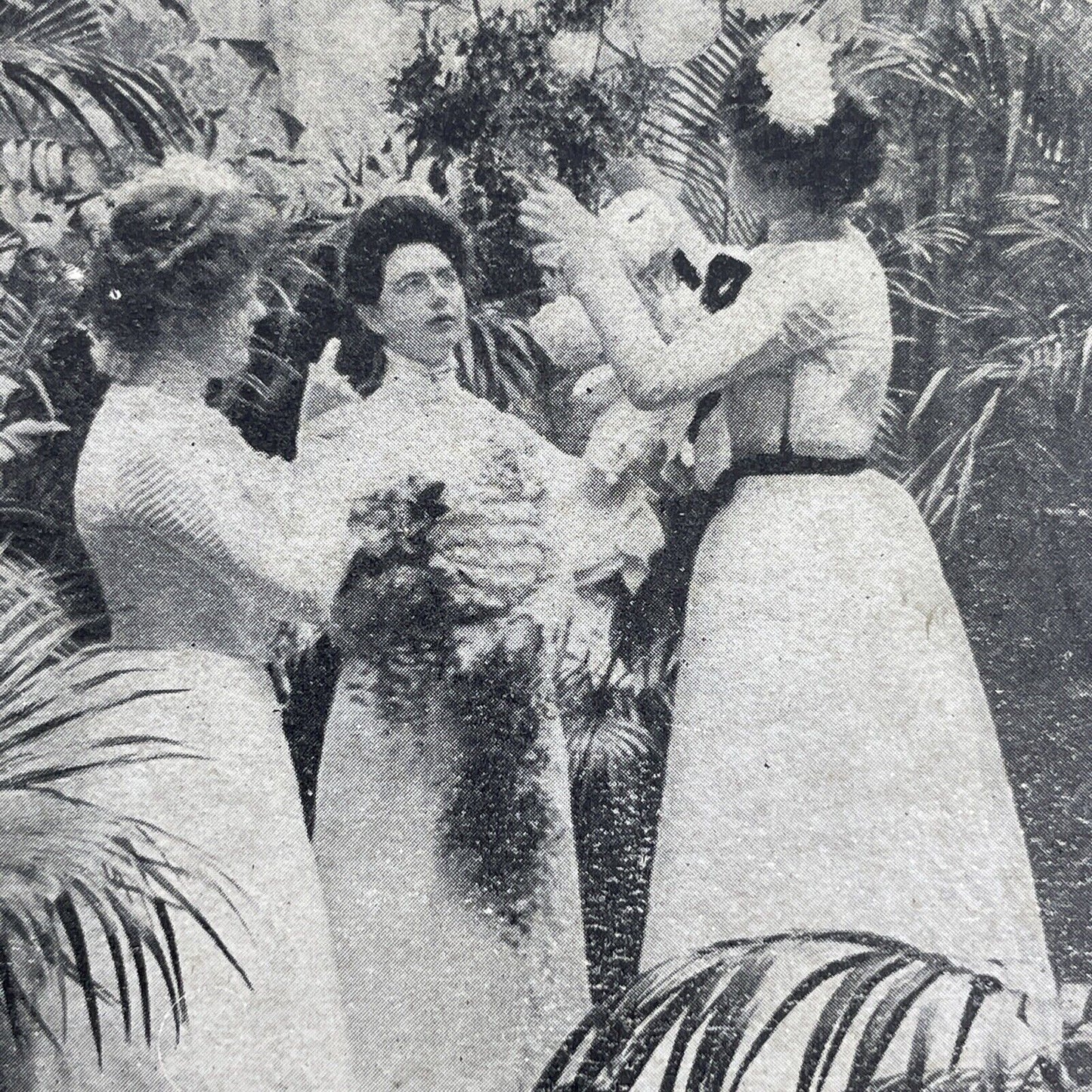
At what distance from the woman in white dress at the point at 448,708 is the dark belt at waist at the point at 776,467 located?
18 cm

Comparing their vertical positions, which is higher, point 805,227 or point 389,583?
point 805,227

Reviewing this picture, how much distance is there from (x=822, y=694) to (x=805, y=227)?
108 centimetres

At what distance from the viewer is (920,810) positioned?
2.66 metres

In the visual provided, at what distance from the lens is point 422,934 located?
8.63 feet

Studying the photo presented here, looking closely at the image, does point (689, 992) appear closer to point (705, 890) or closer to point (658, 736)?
point (705, 890)

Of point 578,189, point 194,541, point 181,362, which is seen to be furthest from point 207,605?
point 578,189

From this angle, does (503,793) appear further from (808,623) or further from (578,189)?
(578,189)

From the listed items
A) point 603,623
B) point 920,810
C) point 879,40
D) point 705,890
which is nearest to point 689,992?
point 705,890

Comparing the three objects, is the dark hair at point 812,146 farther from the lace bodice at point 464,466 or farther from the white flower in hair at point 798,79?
the lace bodice at point 464,466

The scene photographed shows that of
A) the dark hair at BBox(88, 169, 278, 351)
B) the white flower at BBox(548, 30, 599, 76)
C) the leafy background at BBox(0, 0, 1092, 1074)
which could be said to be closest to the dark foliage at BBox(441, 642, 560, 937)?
the leafy background at BBox(0, 0, 1092, 1074)

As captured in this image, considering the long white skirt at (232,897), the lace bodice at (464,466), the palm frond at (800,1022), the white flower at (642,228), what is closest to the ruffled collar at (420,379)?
the lace bodice at (464,466)

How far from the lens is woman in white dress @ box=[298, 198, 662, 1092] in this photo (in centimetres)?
261

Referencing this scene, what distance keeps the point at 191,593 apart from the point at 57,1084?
1.06 m

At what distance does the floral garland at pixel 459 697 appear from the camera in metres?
2.67
